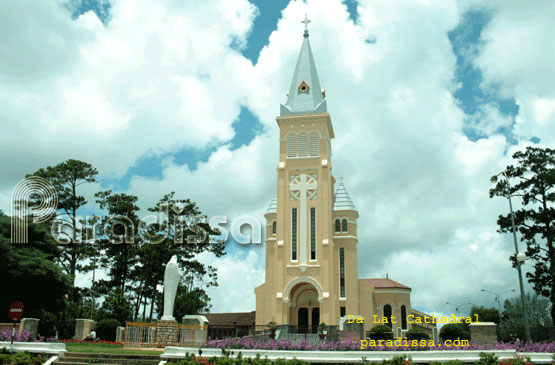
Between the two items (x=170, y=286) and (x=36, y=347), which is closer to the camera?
(x=36, y=347)

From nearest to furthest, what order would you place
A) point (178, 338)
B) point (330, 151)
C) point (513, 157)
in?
point (178, 338), point (513, 157), point (330, 151)

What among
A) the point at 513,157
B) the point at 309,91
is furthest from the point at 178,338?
→ the point at 309,91

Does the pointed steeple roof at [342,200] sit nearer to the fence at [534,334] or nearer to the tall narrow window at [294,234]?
the tall narrow window at [294,234]

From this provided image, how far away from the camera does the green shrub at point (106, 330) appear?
24.4 metres

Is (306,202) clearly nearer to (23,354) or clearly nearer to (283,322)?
(283,322)

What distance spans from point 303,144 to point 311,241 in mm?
8398

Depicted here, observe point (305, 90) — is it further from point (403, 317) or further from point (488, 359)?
point (488, 359)

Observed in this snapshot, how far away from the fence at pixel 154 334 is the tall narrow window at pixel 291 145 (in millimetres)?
23886

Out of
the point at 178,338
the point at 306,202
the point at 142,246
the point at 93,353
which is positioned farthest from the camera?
the point at 306,202

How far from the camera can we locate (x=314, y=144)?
41.1 meters

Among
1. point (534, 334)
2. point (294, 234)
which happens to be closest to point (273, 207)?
point (294, 234)

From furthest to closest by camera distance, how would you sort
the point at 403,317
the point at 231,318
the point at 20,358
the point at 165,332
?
the point at 231,318 → the point at 403,317 → the point at 165,332 → the point at 20,358

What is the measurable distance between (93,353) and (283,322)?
74.9 feet

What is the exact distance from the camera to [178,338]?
19.1 metres
